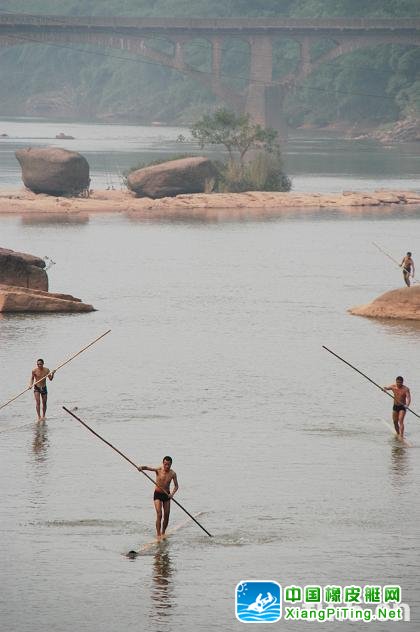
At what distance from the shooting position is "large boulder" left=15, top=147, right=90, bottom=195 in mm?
79438

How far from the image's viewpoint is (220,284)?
55.7 m

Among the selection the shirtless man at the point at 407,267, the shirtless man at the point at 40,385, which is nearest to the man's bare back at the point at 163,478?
the shirtless man at the point at 40,385

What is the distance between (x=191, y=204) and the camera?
81.3 meters

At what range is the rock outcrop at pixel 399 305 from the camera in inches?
1784

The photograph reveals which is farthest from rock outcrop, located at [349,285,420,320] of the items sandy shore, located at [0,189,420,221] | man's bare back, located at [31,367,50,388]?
sandy shore, located at [0,189,420,221]

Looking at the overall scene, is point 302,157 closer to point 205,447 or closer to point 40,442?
point 205,447

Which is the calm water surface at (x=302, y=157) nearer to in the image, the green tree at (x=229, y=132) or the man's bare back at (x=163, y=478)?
the green tree at (x=229, y=132)

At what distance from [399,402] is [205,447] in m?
3.76

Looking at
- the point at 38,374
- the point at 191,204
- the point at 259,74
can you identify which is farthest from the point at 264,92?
the point at 38,374

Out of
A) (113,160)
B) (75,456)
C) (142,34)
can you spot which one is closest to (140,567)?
(75,456)

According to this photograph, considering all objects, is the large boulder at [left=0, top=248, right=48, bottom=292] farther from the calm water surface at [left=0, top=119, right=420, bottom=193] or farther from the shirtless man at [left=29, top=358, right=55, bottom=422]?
the calm water surface at [left=0, top=119, right=420, bottom=193]

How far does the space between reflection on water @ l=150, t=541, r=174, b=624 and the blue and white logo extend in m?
0.96

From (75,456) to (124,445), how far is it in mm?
1072

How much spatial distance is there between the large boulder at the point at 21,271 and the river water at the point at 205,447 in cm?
167
